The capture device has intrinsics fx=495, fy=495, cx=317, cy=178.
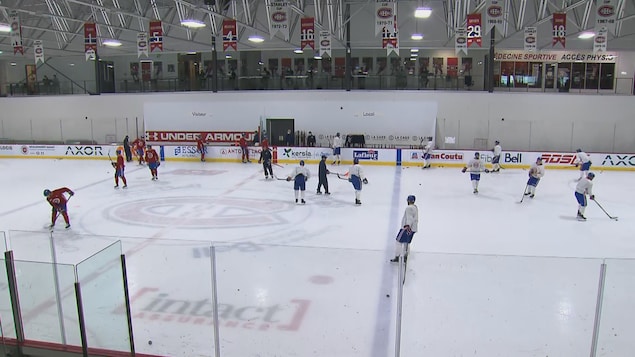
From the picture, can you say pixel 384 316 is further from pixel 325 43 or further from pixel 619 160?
pixel 619 160

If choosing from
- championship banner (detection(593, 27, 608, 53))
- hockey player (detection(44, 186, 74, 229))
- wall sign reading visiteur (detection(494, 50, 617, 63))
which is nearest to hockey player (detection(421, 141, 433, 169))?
championship banner (detection(593, 27, 608, 53))

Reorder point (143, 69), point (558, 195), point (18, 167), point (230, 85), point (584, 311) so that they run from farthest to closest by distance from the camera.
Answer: point (143, 69) → point (230, 85) → point (18, 167) → point (558, 195) → point (584, 311)

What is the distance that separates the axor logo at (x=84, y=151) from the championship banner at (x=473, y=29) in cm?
1839

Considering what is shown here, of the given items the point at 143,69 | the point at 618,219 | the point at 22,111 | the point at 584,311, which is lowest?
the point at 618,219

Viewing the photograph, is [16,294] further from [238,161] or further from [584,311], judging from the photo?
[238,161]

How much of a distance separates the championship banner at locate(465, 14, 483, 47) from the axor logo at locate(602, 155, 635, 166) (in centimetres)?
878

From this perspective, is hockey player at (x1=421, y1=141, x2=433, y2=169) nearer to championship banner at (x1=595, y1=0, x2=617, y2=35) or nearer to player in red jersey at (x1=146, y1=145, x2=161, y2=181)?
championship banner at (x1=595, y1=0, x2=617, y2=35)

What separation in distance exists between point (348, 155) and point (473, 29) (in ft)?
28.0

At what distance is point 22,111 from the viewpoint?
3077cm

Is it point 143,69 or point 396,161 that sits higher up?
point 143,69

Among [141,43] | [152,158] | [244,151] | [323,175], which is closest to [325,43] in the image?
[244,151]

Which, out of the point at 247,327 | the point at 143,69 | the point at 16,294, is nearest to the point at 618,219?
the point at 247,327

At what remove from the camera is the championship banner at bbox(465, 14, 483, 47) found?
17.6 meters

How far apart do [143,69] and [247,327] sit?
102ft
